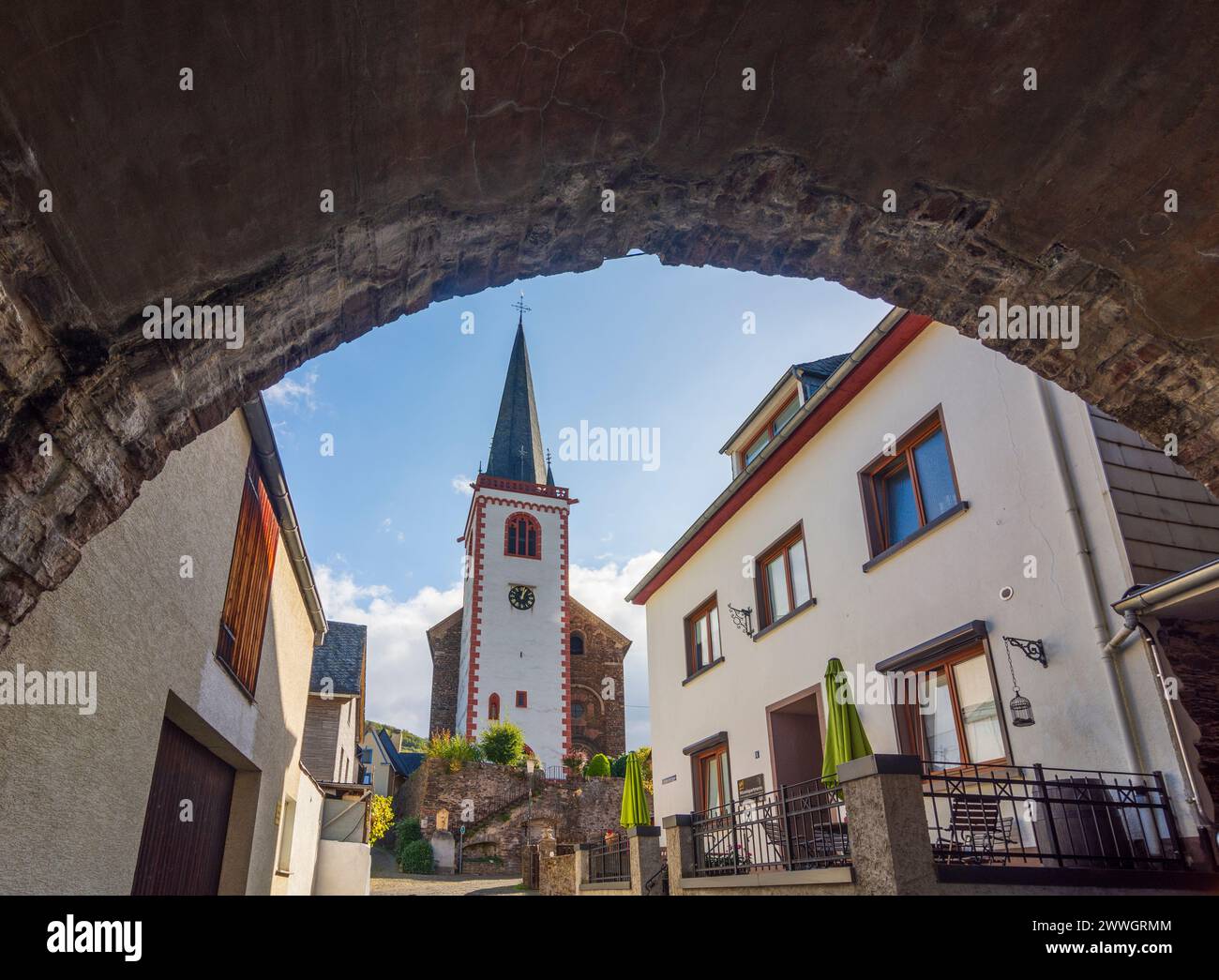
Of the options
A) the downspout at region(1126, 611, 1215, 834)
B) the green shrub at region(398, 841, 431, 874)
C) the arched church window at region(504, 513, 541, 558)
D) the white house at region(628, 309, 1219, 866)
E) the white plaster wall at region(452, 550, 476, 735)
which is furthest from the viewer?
the arched church window at region(504, 513, 541, 558)

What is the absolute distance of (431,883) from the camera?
72.9 ft

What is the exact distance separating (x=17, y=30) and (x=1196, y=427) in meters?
5.23

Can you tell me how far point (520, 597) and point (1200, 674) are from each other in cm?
3398

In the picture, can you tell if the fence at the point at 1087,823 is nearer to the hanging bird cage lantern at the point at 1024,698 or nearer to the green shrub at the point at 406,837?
the hanging bird cage lantern at the point at 1024,698

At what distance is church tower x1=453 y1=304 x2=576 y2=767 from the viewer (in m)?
36.2

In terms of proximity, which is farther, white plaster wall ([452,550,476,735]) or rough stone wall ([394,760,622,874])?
white plaster wall ([452,550,476,735])

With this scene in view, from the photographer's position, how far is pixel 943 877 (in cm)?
609

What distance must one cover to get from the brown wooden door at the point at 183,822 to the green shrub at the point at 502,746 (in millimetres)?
20765

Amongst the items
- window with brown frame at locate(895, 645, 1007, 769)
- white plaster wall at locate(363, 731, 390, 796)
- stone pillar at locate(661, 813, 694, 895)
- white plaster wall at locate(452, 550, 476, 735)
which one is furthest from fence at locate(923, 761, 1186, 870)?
white plaster wall at locate(363, 731, 390, 796)

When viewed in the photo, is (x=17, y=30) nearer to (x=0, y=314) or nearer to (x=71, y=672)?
(x=0, y=314)

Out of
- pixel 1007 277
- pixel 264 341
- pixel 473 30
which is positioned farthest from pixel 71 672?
pixel 1007 277

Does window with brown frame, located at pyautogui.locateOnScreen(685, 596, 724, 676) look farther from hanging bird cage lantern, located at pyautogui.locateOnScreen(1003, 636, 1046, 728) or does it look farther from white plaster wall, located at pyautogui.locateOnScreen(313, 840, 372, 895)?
white plaster wall, located at pyautogui.locateOnScreen(313, 840, 372, 895)

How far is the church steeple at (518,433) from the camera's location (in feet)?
150

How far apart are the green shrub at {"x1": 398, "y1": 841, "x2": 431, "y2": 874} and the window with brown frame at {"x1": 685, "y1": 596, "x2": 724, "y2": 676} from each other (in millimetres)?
14575
